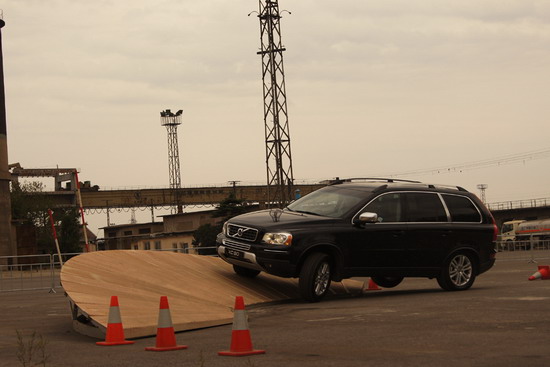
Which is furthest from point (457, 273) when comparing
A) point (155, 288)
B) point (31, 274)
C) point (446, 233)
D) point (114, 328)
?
point (31, 274)

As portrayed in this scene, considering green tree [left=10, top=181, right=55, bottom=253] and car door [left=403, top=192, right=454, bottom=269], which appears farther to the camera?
green tree [left=10, top=181, right=55, bottom=253]

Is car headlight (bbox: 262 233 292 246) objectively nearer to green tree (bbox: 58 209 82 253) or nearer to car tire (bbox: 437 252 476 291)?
car tire (bbox: 437 252 476 291)

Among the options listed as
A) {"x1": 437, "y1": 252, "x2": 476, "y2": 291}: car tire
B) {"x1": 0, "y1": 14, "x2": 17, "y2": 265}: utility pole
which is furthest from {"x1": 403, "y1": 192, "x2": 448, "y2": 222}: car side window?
{"x1": 0, "y1": 14, "x2": 17, "y2": 265}: utility pole

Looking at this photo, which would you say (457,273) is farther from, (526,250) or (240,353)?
(526,250)

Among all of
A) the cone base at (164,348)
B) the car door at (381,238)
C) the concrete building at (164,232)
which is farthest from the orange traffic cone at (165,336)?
the concrete building at (164,232)

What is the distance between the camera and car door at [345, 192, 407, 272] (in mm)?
14945

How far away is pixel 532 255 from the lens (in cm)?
3278

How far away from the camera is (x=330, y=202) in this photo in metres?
15.6

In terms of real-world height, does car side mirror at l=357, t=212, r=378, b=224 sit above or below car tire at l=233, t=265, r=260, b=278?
above

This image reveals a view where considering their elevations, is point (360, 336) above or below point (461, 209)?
below

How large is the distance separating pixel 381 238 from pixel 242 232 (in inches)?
93.0

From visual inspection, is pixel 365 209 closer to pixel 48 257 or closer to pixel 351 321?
pixel 351 321

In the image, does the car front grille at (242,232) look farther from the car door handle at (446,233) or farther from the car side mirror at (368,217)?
the car door handle at (446,233)

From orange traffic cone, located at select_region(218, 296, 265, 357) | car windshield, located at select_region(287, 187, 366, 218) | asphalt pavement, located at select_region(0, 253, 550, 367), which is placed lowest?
asphalt pavement, located at select_region(0, 253, 550, 367)
